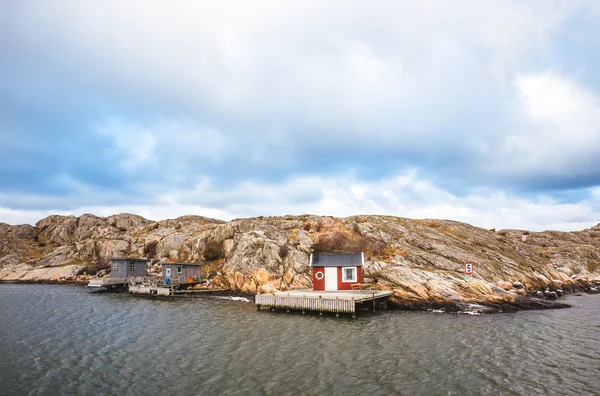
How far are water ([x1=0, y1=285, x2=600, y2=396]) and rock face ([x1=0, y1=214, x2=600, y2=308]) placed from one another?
9.14 meters

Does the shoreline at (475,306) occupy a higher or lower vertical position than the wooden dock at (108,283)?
lower

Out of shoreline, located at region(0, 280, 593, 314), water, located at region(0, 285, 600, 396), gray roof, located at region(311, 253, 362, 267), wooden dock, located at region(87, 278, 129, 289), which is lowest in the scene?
water, located at region(0, 285, 600, 396)

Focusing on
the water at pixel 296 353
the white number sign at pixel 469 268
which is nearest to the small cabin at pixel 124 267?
the water at pixel 296 353

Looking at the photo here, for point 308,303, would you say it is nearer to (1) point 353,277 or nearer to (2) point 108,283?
(1) point 353,277

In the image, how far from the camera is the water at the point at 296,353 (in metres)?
20.2

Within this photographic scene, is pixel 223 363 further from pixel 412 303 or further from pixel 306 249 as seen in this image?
pixel 306 249

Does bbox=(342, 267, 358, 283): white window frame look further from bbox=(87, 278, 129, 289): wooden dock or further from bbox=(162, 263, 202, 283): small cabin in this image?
bbox=(87, 278, 129, 289): wooden dock

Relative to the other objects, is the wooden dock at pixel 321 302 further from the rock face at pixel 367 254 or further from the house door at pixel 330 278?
the house door at pixel 330 278

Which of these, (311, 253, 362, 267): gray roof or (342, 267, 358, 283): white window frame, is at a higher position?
(311, 253, 362, 267): gray roof

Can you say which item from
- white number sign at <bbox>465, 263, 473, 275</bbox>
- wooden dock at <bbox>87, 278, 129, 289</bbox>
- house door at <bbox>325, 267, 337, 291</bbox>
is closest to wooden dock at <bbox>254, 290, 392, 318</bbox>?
house door at <bbox>325, 267, 337, 291</bbox>

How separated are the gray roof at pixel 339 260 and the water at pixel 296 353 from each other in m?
10.4

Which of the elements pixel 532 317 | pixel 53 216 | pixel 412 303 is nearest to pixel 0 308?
pixel 412 303

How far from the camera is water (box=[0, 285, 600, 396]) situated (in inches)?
797

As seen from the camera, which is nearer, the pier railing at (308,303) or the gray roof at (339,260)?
the pier railing at (308,303)
